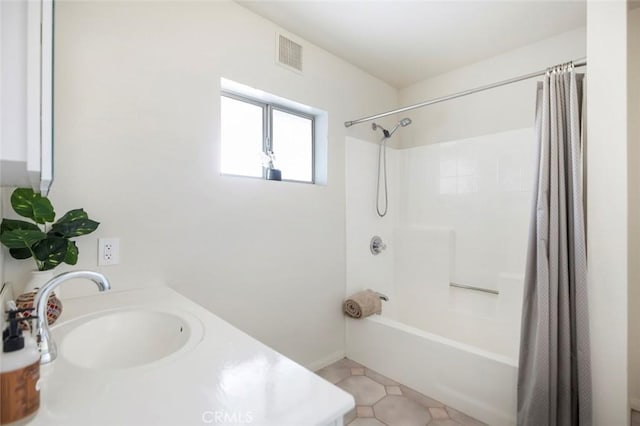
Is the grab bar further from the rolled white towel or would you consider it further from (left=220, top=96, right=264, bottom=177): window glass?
(left=220, top=96, right=264, bottom=177): window glass

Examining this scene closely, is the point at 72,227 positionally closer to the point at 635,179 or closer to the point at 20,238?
the point at 20,238

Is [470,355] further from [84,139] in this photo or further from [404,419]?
[84,139]

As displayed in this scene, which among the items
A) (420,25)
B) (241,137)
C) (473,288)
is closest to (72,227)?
(241,137)

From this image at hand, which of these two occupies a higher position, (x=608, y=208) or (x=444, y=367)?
(x=608, y=208)

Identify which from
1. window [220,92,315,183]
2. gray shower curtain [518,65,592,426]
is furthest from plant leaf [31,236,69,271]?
gray shower curtain [518,65,592,426]

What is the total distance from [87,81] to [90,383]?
125 cm

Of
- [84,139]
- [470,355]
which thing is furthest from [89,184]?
[470,355]

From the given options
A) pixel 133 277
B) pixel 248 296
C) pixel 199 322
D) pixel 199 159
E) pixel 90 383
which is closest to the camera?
pixel 90 383

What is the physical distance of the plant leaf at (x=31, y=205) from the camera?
103 cm

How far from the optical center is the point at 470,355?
5.54 ft

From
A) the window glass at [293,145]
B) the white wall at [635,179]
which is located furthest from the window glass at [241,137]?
the white wall at [635,179]

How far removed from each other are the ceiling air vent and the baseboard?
2.10 meters

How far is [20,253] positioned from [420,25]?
2421 millimetres

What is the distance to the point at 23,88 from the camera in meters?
0.45
